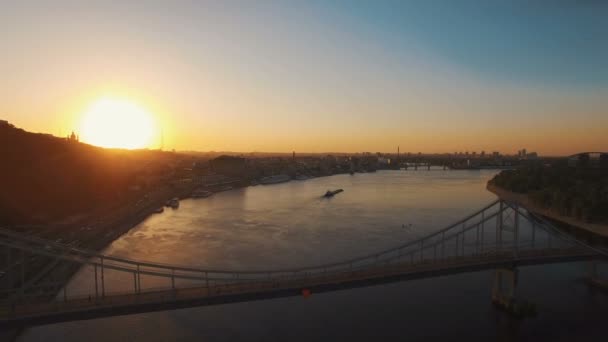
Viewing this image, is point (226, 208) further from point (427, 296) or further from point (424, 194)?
point (427, 296)

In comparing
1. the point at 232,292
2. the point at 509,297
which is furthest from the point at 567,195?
the point at 232,292

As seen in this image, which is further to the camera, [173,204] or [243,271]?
[173,204]

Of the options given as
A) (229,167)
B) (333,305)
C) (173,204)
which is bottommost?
(333,305)

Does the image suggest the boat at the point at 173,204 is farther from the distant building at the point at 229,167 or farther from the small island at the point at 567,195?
the small island at the point at 567,195

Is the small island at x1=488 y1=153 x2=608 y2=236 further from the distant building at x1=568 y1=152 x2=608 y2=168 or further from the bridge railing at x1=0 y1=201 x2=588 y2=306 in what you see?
the distant building at x1=568 y1=152 x2=608 y2=168

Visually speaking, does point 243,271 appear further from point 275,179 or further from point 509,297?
point 275,179

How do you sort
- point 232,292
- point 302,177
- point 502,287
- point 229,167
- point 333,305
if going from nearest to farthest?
1. point 232,292
2. point 333,305
3. point 502,287
4. point 229,167
5. point 302,177

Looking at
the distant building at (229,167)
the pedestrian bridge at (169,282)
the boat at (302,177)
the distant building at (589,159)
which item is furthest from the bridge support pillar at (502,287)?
the boat at (302,177)

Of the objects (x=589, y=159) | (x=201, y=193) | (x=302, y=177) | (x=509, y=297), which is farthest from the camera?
(x=302, y=177)
